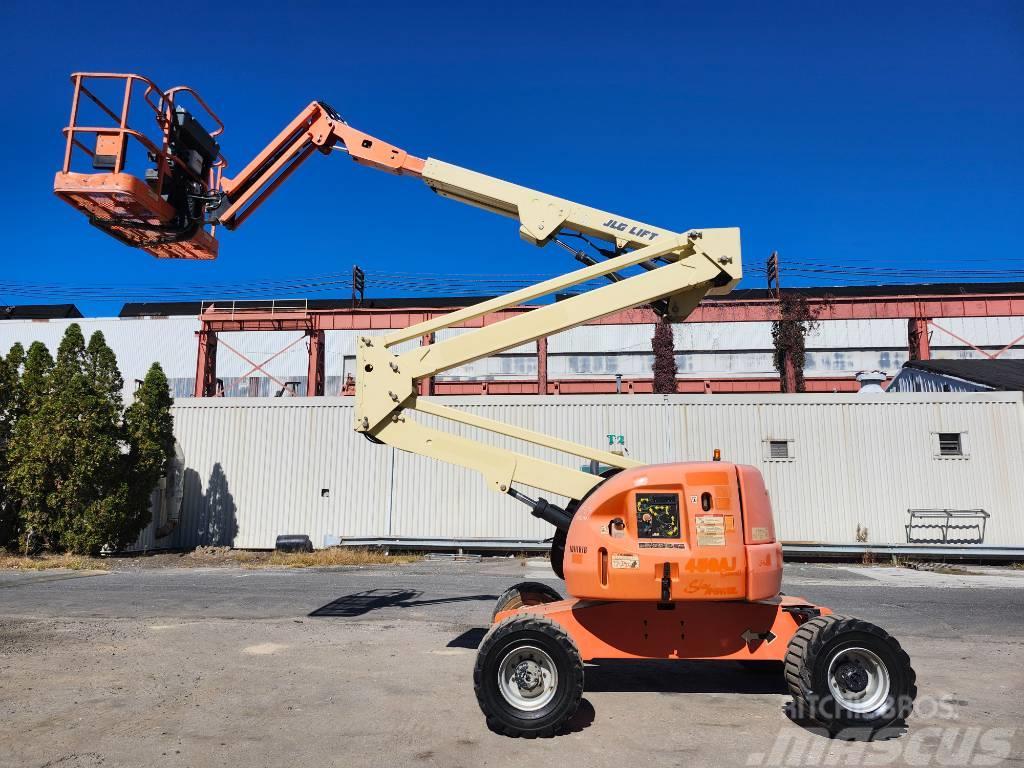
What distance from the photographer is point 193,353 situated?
142 ft

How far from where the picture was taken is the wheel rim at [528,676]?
4.97 m

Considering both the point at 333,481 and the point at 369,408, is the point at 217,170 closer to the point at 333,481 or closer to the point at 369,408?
the point at 369,408

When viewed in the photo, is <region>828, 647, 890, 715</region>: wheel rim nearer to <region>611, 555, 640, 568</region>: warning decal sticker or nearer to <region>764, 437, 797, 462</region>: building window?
<region>611, 555, 640, 568</region>: warning decal sticker

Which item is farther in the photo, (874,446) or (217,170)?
(874,446)

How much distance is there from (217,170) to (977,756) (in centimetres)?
892

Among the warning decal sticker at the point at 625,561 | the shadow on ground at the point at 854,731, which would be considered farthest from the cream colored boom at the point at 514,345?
the shadow on ground at the point at 854,731

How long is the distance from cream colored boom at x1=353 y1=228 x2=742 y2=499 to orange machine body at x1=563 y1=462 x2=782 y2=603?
77 centimetres

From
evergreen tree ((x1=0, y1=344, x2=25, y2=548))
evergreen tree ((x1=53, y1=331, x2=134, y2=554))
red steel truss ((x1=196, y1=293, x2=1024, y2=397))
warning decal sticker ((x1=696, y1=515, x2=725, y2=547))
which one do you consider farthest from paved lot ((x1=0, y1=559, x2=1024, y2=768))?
red steel truss ((x1=196, y1=293, x2=1024, y2=397))

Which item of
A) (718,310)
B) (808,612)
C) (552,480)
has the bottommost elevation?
(808,612)

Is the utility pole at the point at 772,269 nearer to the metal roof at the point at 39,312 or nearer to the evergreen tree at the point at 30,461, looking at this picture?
the evergreen tree at the point at 30,461

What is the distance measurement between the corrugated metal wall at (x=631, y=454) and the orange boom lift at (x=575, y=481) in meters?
12.0

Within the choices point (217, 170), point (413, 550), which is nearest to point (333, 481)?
point (413, 550)

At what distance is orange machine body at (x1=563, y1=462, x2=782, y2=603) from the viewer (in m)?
5.06

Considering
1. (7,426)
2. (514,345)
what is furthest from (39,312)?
(514,345)
